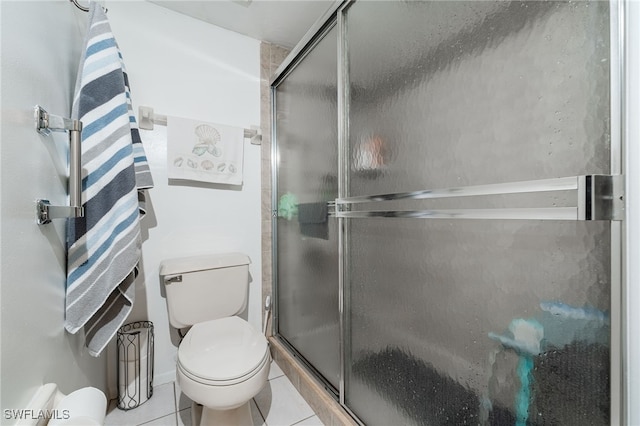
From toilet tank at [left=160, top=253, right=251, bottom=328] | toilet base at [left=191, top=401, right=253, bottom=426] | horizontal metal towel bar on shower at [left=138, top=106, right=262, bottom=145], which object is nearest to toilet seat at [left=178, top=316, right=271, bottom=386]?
toilet tank at [left=160, top=253, right=251, bottom=328]

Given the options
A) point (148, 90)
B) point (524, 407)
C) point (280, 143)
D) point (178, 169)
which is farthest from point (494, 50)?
point (148, 90)

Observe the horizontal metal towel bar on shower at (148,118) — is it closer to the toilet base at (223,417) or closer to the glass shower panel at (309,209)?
the glass shower panel at (309,209)

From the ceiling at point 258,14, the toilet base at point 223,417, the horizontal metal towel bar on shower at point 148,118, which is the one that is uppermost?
the ceiling at point 258,14

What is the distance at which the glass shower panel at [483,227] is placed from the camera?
52 centimetres

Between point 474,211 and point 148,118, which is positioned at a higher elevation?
point 148,118

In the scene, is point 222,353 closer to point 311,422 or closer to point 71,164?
point 311,422

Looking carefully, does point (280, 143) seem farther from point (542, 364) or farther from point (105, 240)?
point (542, 364)

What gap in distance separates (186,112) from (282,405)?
1683mm

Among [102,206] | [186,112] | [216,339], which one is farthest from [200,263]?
[186,112]

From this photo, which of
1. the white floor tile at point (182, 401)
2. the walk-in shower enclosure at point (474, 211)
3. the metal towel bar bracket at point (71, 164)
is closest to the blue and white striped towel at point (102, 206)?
the metal towel bar bracket at point (71, 164)

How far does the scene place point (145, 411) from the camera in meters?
1.29

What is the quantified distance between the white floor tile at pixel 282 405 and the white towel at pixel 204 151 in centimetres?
120

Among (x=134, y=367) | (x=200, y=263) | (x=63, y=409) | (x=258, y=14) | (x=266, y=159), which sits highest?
(x=258, y=14)

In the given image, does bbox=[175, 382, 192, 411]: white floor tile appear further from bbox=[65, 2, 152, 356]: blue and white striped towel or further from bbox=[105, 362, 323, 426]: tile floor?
bbox=[65, 2, 152, 356]: blue and white striped towel
